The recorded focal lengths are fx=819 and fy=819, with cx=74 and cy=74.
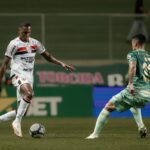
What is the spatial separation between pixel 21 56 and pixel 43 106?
6912 millimetres

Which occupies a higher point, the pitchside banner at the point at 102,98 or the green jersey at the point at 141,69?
the green jersey at the point at 141,69

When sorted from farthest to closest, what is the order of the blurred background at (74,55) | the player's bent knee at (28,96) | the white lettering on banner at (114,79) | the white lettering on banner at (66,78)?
the white lettering on banner at (114,79) < the white lettering on banner at (66,78) < the blurred background at (74,55) < the player's bent knee at (28,96)

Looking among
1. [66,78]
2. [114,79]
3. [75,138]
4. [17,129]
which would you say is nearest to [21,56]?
[17,129]

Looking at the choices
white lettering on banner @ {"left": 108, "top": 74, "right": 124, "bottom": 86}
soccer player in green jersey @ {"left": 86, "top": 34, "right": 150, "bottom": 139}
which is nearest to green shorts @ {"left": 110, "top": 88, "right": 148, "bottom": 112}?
soccer player in green jersey @ {"left": 86, "top": 34, "right": 150, "bottom": 139}

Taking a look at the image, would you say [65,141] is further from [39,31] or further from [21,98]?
[39,31]

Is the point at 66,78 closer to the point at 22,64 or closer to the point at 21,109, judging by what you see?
the point at 22,64

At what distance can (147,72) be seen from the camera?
14805 mm

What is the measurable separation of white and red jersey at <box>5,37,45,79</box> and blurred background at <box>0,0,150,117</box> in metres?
6.48

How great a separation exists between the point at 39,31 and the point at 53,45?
743mm

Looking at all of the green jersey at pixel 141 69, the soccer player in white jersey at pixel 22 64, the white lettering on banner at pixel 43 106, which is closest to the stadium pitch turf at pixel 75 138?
the soccer player in white jersey at pixel 22 64

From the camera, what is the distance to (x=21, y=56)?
16.1 meters

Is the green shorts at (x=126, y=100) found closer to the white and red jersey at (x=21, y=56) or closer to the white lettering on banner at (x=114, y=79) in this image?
the white and red jersey at (x=21, y=56)

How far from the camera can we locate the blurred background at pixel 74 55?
2298 centimetres

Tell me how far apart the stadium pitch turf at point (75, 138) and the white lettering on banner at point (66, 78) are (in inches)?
148
